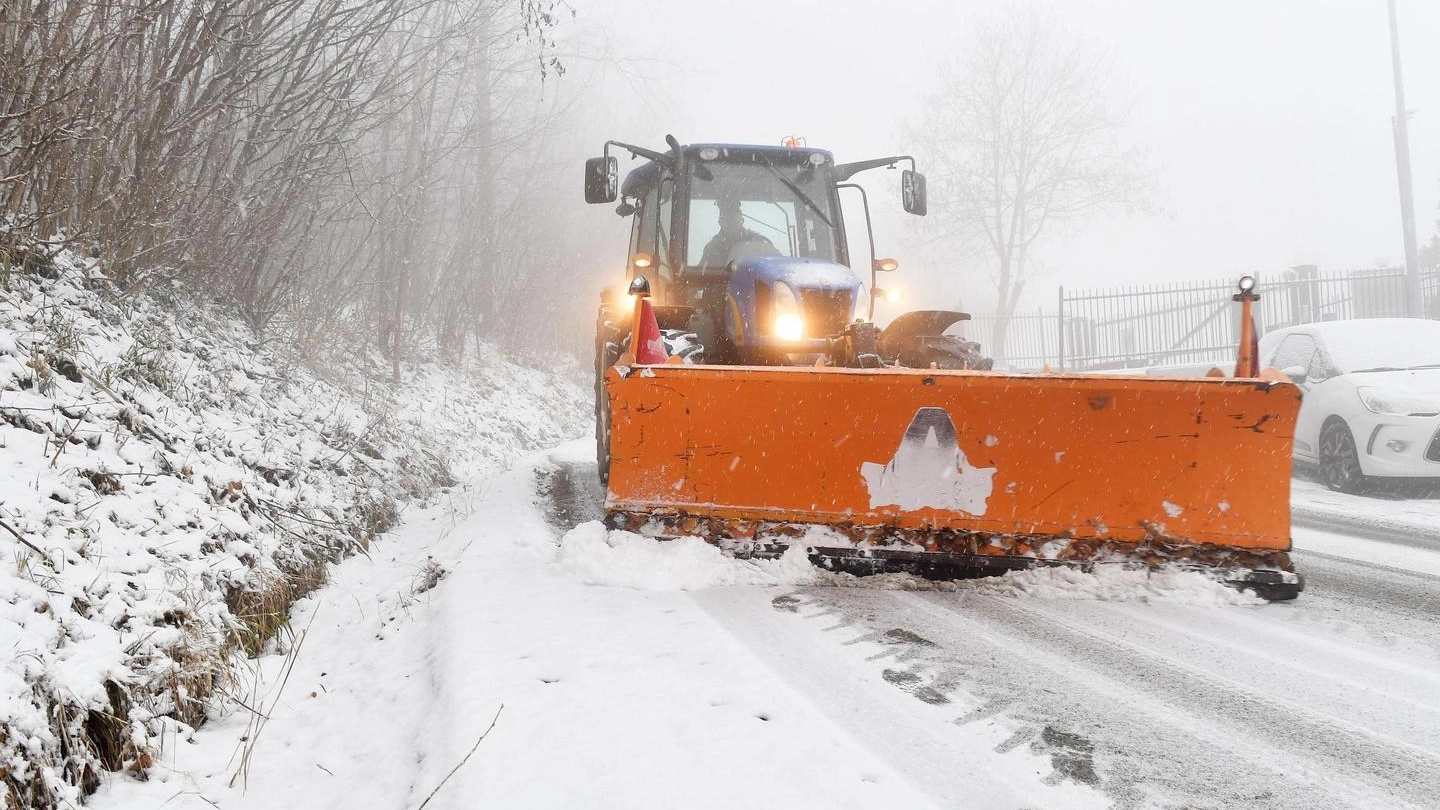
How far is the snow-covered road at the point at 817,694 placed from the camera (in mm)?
2098

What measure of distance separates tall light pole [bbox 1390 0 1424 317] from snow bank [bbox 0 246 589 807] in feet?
52.0

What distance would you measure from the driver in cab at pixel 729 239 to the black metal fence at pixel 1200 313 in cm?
1116

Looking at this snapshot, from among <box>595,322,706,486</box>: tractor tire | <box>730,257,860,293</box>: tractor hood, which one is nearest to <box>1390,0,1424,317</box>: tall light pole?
Result: <box>730,257,860,293</box>: tractor hood

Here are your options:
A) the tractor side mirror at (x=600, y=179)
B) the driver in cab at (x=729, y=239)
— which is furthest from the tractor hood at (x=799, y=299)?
the tractor side mirror at (x=600, y=179)

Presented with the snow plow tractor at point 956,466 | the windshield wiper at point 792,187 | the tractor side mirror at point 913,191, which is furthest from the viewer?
the windshield wiper at point 792,187

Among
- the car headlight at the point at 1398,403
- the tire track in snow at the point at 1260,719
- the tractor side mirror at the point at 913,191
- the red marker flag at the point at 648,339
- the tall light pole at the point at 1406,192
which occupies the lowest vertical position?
the tire track in snow at the point at 1260,719

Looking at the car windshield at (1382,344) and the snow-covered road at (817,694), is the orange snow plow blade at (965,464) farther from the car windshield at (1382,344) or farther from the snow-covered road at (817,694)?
the car windshield at (1382,344)

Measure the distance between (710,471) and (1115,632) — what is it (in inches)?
70.6

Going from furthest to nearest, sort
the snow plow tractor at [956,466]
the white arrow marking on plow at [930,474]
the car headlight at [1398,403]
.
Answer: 1. the car headlight at [1398,403]
2. the white arrow marking on plow at [930,474]
3. the snow plow tractor at [956,466]

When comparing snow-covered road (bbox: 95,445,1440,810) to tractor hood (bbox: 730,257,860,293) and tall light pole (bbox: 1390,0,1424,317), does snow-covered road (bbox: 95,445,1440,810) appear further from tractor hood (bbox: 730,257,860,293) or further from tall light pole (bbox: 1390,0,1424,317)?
tall light pole (bbox: 1390,0,1424,317)

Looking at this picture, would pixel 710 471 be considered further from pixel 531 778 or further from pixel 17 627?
pixel 17 627

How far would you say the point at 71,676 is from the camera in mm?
2186

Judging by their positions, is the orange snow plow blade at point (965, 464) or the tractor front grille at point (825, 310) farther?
the tractor front grille at point (825, 310)

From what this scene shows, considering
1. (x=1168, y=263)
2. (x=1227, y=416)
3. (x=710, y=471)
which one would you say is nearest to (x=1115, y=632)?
(x=1227, y=416)
